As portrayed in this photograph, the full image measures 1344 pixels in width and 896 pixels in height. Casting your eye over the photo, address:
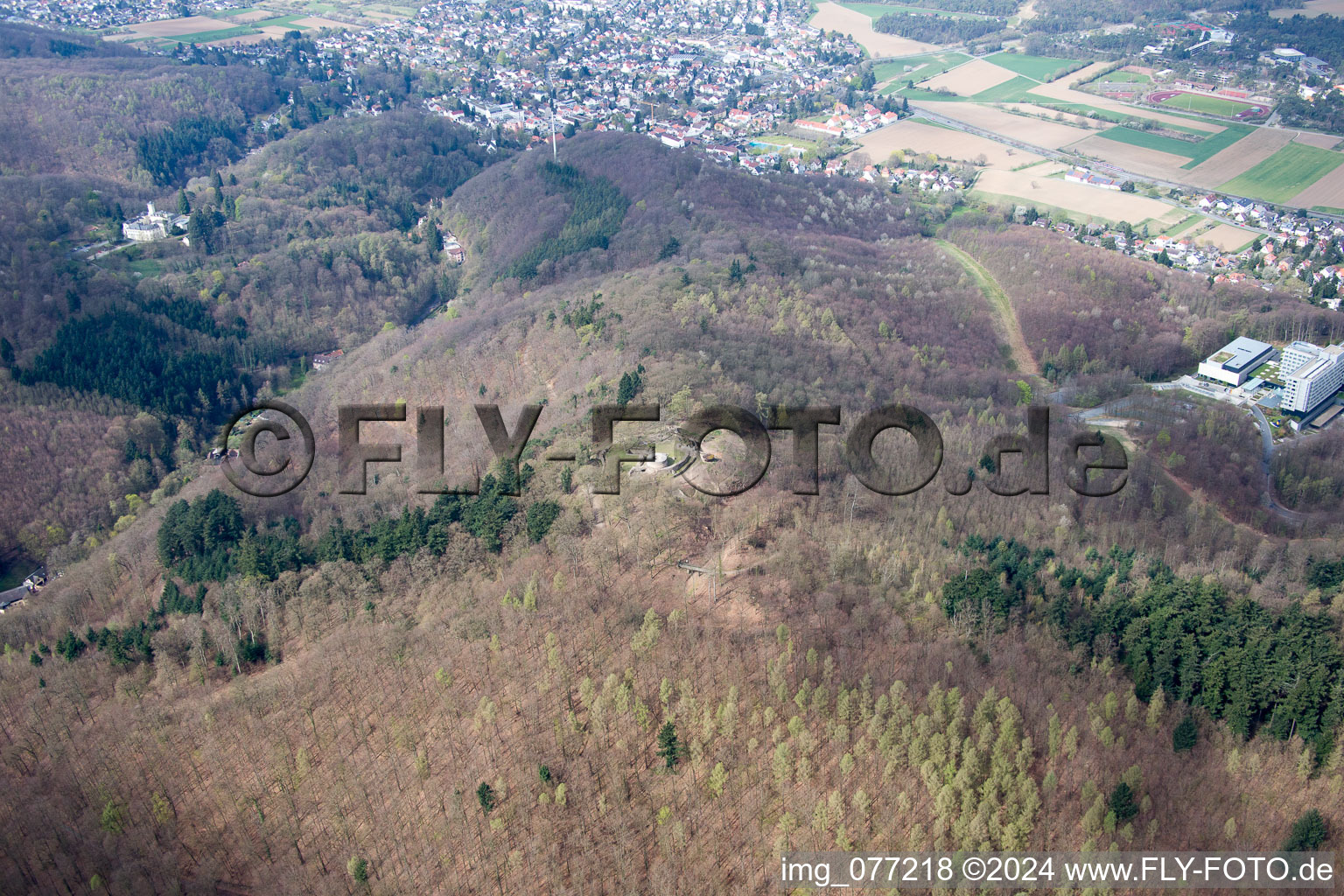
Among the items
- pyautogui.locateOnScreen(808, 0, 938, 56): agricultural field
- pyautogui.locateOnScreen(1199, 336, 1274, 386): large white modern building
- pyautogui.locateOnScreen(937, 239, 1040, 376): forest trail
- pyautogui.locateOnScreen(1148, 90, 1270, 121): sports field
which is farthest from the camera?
pyautogui.locateOnScreen(808, 0, 938, 56): agricultural field

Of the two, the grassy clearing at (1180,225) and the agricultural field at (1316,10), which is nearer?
the grassy clearing at (1180,225)

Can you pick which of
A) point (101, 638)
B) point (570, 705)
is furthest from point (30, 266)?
point (570, 705)

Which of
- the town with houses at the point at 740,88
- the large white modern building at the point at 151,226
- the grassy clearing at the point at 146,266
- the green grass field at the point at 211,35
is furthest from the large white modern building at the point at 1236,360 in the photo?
the green grass field at the point at 211,35

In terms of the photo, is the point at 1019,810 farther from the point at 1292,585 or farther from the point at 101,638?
the point at 101,638

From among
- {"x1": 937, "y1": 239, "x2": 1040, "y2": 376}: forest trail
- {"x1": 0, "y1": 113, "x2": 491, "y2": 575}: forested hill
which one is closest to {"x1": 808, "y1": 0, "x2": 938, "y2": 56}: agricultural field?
{"x1": 0, "y1": 113, "x2": 491, "y2": 575}: forested hill

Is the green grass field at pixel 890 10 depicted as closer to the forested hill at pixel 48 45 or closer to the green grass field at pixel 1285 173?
the green grass field at pixel 1285 173

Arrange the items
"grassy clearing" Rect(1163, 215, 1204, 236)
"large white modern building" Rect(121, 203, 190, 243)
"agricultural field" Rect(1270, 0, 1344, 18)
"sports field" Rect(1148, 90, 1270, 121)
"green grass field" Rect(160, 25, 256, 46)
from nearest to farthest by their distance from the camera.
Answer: "large white modern building" Rect(121, 203, 190, 243), "grassy clearing" Rect(1163, 215, 1204, 236), "sports field" Rect(1148, 90, 1270, 121), "agricultural field" Rect(1270, 0, 1344, 18), "green grass field" Rect(160, 25, 256, 46)

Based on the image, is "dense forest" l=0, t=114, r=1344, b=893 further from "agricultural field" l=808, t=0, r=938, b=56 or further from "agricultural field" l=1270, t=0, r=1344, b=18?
"agricultural field" l=1270, t=0, r=1344, b=18
